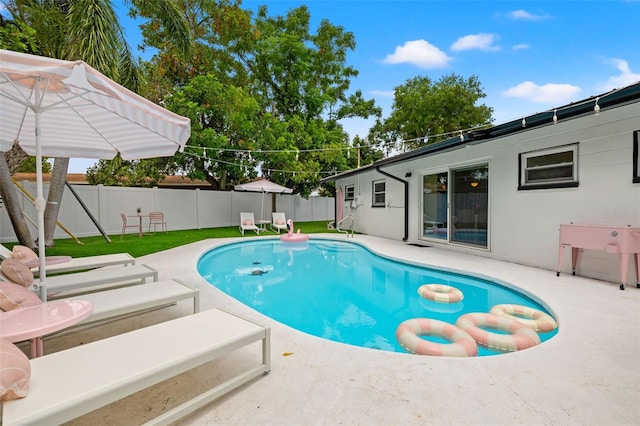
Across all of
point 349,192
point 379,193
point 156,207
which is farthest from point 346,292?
point 156,207

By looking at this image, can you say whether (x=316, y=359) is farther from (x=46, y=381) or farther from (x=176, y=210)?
(x=176, y=210)

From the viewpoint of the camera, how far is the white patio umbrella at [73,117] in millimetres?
2467

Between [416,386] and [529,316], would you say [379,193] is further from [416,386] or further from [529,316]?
[416,386]

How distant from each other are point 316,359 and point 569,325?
3016 mm

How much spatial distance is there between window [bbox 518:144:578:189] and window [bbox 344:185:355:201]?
9362 mm

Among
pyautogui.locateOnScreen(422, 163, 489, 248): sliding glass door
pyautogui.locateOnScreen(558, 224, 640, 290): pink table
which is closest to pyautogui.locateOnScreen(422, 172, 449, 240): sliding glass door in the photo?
pyautogui.locateOnScreen(422, 163, 489, 248): sliding glass door

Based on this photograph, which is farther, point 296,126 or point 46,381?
point 296,126

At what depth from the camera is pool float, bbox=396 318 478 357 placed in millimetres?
3162

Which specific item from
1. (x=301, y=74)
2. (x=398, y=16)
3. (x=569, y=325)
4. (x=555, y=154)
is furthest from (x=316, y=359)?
(x=301, y=74)

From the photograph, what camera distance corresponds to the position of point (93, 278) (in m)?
4.05

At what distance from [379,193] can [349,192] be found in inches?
125

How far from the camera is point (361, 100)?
2436 centimetres

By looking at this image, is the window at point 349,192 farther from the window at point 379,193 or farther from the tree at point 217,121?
the tree at point 217,121

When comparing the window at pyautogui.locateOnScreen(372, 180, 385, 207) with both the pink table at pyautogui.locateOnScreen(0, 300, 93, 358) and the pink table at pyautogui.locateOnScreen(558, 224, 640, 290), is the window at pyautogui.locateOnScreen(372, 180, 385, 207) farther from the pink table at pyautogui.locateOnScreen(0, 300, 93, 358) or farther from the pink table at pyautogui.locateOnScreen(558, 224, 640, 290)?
the pink table at pyautogui.locateOnScreen(0, 300, 93, 358)
